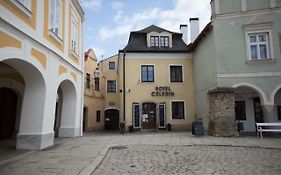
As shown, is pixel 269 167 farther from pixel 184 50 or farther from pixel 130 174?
pixel 184 50

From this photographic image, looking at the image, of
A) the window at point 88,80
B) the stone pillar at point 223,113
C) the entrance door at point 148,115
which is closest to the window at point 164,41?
the entrance door at point 148,115

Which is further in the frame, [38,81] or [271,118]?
[271,118]

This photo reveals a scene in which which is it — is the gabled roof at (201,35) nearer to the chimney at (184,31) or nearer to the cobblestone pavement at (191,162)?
the chimney at (184,31)

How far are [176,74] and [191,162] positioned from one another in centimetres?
1365

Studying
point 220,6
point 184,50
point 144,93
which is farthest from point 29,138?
point 184,50

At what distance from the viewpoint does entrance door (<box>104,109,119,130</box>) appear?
87.3 ft

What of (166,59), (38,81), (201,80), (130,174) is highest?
(166,59)

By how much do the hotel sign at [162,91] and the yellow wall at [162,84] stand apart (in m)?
0.25

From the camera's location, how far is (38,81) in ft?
29.1

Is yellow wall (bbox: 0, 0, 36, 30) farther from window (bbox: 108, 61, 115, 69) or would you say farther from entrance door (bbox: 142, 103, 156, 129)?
window (bbox: 108, 61, 115, 69)

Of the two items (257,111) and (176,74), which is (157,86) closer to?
(176,74)

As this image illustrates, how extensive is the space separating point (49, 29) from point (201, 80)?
1188cm

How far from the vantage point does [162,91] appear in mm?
19328

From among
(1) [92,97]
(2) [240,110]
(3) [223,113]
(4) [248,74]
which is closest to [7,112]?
(1) [92,97]
